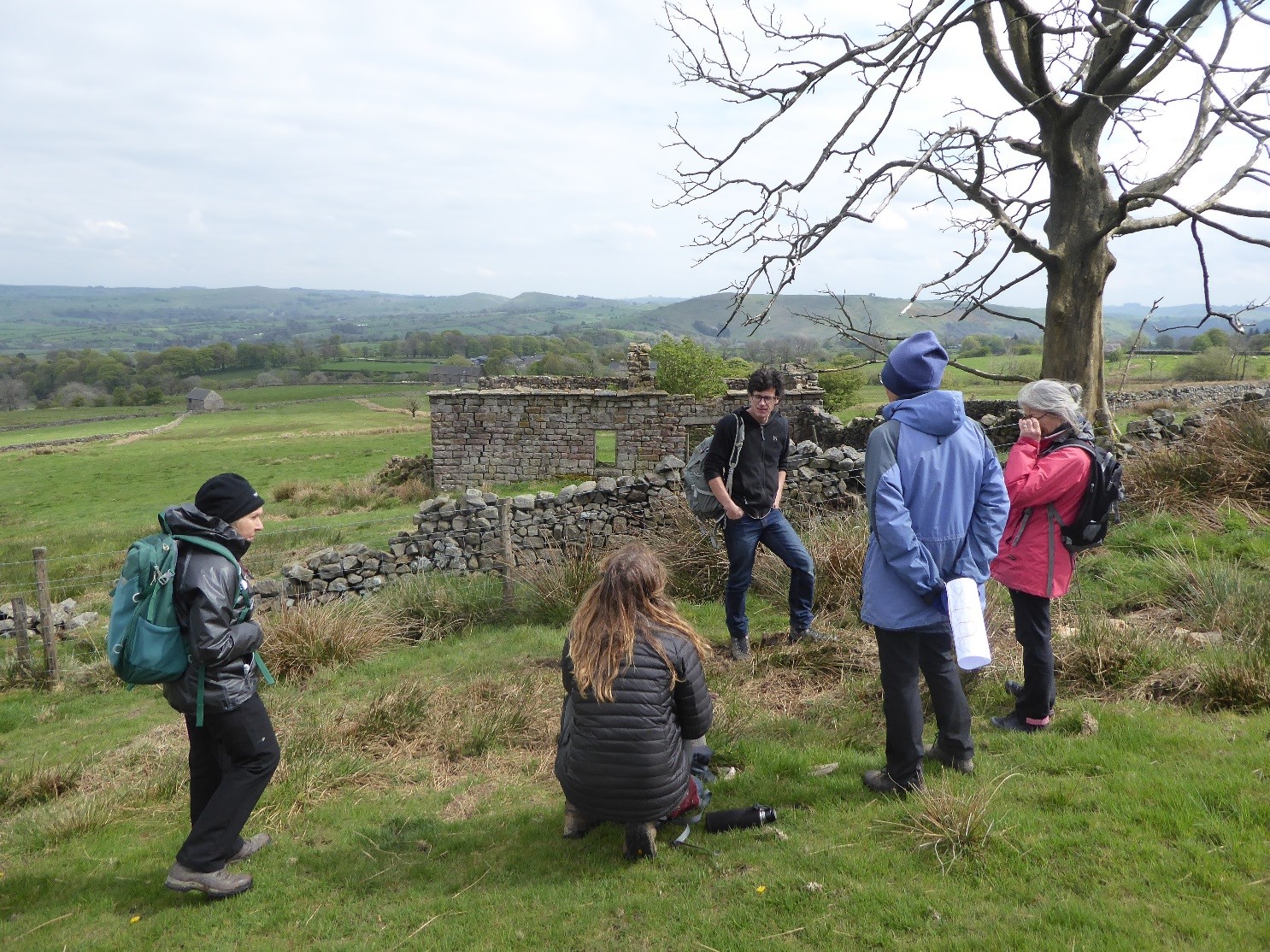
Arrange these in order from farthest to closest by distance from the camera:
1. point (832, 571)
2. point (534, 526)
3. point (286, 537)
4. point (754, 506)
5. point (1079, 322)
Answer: point (286, 537)
point (534, 526)
point (1079, 322)
point (832, 571)
point (754, 506)

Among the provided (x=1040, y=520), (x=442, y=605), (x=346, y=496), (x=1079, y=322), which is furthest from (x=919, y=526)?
(x=346, y=496)

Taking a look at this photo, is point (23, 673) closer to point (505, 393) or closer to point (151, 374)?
point (505, 393)

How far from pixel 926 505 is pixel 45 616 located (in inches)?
324

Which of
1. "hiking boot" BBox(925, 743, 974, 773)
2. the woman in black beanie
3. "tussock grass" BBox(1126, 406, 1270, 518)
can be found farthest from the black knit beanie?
"tussock grass" BBox(1126, 406, 1270, 518)

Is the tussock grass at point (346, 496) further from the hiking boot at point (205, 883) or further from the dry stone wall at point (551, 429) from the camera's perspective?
the hiking boot at point (205, 883)

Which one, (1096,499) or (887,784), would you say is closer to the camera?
(887,784)

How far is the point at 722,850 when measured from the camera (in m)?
3.30

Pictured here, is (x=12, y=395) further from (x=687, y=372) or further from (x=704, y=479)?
(x=704, y=479)

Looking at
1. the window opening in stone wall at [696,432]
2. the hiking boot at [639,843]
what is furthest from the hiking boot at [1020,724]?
the window opening in stone wall at [696,432]

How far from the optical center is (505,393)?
19562mm

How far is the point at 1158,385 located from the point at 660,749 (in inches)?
1521

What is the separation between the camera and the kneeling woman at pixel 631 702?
315 cm

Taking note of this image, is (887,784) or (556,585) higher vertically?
(887,784)

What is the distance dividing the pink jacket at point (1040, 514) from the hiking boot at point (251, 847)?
3909 mm
